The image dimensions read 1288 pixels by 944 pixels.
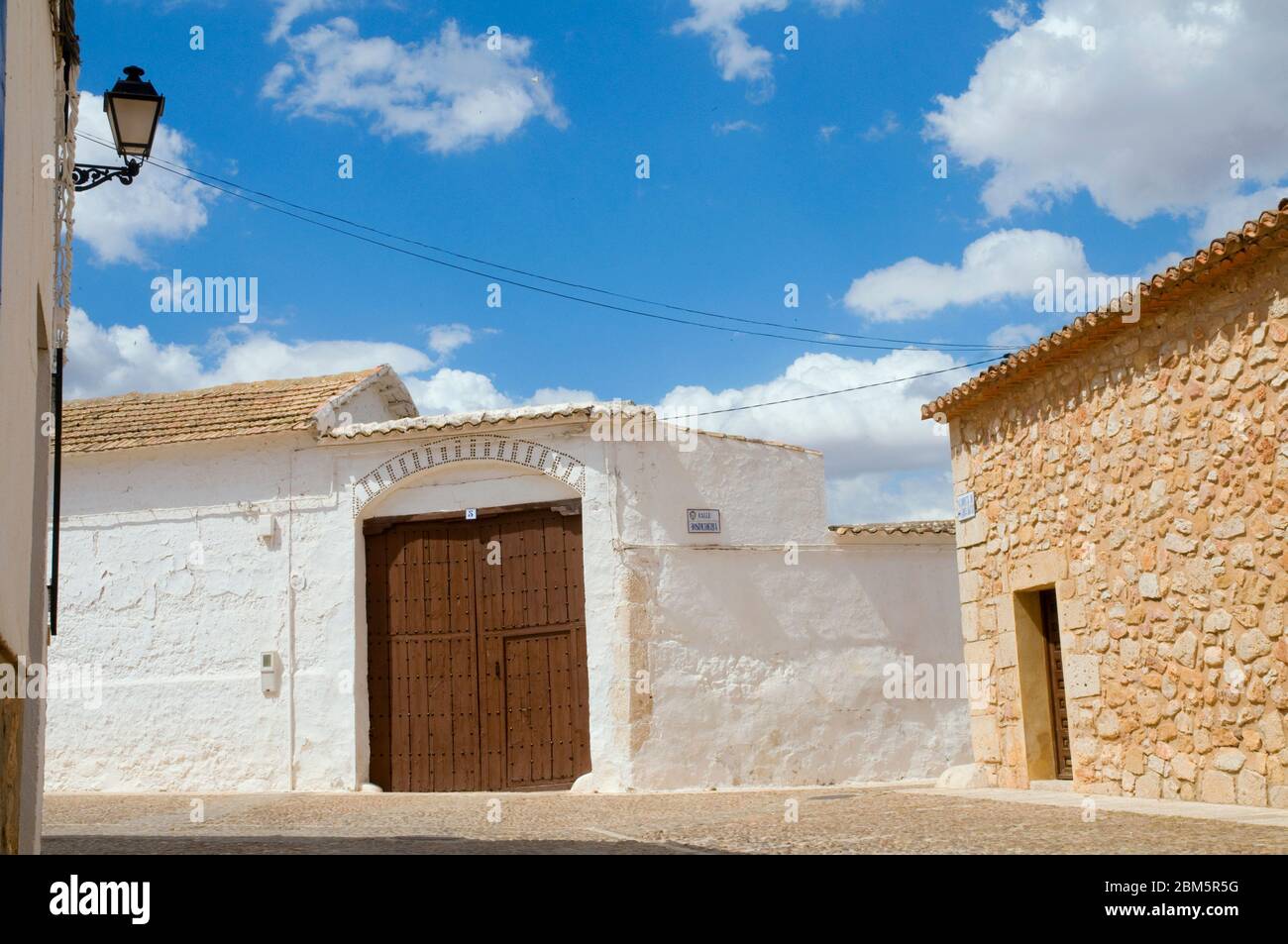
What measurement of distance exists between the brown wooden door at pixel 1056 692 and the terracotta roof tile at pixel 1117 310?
70.9 inches

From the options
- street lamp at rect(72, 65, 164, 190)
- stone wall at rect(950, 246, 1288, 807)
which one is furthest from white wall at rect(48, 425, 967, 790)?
street lamp at rect(72, 65, 164, 190)

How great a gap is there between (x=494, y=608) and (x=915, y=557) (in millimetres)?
4355

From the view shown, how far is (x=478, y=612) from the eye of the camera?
12117 millimetres

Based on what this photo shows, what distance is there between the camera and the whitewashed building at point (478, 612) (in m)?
11.8

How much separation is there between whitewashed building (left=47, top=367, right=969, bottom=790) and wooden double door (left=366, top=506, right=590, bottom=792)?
2cm

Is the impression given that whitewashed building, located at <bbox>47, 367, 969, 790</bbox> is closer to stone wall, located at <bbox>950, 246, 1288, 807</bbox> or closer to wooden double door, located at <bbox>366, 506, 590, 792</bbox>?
wooden double door, located at <bbox>366, 506, 590, 792</bbox>

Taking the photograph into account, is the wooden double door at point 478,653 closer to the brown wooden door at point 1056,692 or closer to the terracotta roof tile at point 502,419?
the terracotta roof tile at point 502,419

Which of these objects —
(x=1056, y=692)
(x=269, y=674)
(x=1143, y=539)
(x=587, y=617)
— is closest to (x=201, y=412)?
(x=269, y=674)

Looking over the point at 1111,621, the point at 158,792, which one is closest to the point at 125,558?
the point at 158,792

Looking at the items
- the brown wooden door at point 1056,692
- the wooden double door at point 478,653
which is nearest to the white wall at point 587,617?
the wooden double door at point 478,653

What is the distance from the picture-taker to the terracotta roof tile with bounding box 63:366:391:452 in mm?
12500

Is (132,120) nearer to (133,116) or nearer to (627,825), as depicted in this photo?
(133,116)

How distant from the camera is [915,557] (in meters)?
12.8
